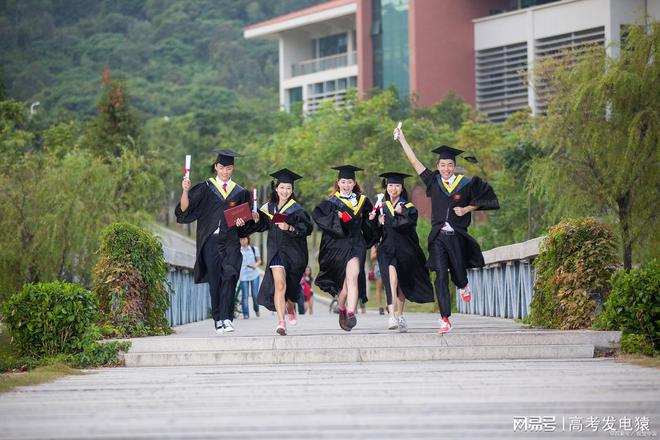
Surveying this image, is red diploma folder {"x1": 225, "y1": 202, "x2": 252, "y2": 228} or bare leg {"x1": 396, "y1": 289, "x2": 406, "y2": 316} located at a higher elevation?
red diploma folder {"x1": 225, "y1": 202, "x2": 252, "y2": 228}

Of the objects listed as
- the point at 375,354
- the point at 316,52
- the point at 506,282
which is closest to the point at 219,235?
the point at 375,354

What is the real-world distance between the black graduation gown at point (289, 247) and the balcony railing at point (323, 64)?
62754mm

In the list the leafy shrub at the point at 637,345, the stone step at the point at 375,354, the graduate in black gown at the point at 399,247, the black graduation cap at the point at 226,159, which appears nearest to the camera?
the leafy shrub at the point at 637,345

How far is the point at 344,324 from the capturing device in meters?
15.6

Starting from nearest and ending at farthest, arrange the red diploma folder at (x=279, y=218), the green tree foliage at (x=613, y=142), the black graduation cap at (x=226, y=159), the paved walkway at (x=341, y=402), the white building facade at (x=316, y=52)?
the paved walkway at (x=341, y=402)
the red diploma folder at (x=279, y=218)
the black graduation cap at (x=226, y=159)
the green tree foliage at (x=613, y=142)
the white building facade at (x=316, y=52)

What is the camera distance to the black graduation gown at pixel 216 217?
16.1 metres

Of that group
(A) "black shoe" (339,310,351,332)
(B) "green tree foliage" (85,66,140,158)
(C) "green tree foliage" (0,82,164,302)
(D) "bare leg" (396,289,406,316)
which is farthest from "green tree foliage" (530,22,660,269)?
(B) "green tree foliage" (85,66,140,158)

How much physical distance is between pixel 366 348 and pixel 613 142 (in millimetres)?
13432

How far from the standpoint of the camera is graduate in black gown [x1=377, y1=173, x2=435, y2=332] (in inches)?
642

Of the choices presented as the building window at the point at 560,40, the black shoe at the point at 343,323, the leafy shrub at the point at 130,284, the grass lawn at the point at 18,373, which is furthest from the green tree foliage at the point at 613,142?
the building window at the point at 560,40

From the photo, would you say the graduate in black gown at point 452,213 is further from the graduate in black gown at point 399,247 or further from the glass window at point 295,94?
the glass window at point 295,94

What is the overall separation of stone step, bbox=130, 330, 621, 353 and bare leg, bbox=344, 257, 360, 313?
1588 mm

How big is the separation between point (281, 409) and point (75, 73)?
14168 cm

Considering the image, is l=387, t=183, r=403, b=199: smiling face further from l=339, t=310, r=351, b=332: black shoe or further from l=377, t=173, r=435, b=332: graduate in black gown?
l=339, t=310, r=351, b=332: black shoe
